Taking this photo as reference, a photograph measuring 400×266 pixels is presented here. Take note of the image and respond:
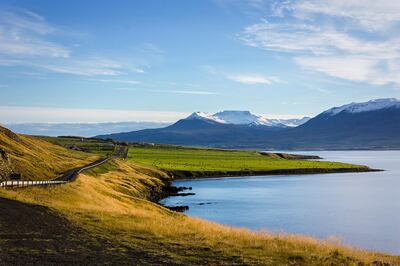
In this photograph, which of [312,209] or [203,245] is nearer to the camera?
[203,245]

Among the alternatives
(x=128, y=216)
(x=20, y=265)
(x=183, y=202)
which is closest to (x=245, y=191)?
(x=183, y=202)

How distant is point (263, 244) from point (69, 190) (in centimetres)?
4018

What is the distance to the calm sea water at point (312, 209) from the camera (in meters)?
65.6

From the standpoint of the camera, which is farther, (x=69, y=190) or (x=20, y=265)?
(x=69, y=190)

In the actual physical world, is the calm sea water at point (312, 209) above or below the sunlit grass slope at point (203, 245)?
below

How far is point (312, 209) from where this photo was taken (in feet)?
295

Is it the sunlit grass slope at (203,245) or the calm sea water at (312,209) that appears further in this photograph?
the calm sea water at (312,209)

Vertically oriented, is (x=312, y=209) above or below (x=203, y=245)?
below

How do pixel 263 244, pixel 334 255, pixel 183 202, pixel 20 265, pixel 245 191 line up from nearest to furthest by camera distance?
pixel 20 265
pixel 334 255
pixel 263 244
pixel 183 202
pixel 245 191

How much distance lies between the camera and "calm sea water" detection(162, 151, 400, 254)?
65562 mm

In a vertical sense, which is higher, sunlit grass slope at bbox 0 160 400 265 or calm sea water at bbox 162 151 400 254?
sunlit grass slope at bbox 0 160 400 265

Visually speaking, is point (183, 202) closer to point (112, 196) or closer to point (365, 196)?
point (112, 196)

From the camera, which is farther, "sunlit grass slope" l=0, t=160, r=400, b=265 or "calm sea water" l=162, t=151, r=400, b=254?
"calm sea water" l=162, t=151, r=400, b=254

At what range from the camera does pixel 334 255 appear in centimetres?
2972
